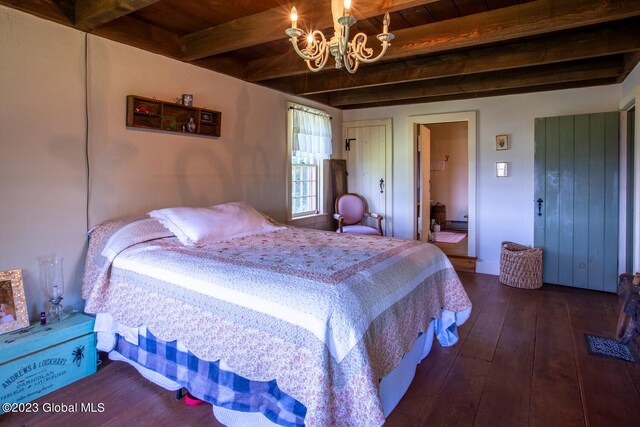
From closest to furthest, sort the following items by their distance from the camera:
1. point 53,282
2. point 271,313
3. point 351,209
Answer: point 271,313, point 53,282, point 351,209

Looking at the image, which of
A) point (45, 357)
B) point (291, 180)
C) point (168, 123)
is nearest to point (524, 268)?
point (291, 180)

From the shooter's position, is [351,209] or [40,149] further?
[351,209]

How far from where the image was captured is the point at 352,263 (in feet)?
6.84

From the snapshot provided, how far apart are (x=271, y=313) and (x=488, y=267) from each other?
4149 mm

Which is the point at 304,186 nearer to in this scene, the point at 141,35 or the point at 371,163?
the point at 371,163

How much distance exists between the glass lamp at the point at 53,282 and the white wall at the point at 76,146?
5cm

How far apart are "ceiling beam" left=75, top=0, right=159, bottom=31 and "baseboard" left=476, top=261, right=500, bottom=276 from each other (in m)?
4.65

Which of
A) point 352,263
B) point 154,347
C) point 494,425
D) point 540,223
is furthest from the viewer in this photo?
point 540,223

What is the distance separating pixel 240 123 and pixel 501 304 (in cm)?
323

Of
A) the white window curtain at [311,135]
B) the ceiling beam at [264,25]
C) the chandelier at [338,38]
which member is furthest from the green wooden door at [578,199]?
the chandelier at [338,38]

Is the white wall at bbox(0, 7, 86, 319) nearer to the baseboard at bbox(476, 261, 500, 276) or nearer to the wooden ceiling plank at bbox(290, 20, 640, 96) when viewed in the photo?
the wooden ceiling plank at bbox(290, 20, 640, 96)

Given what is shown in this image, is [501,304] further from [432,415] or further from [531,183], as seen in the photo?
[432,415]

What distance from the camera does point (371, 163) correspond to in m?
5.67

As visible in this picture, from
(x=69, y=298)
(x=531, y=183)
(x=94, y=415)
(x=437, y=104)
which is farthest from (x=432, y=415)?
(x=437, y=104)
